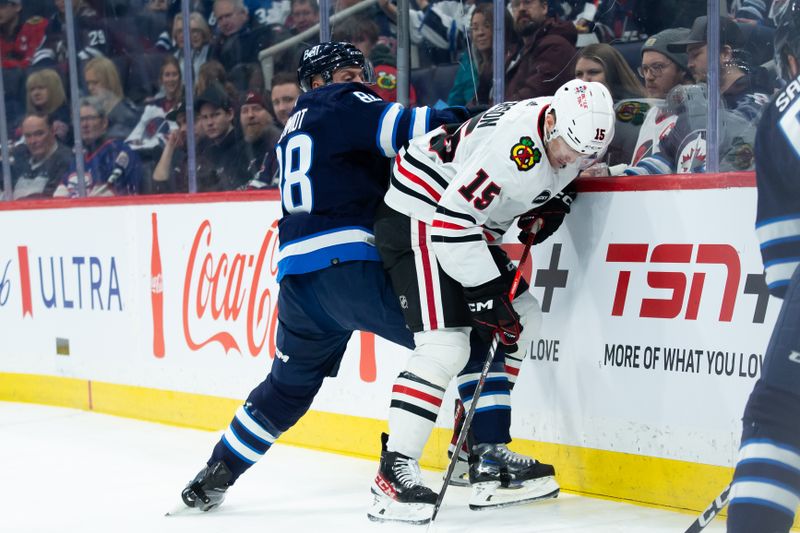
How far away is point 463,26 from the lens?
3.95m

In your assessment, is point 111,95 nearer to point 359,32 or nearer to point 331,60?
point 359,32

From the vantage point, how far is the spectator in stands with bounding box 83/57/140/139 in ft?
17.1

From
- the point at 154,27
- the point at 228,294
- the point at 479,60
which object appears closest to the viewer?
the point at 479,60

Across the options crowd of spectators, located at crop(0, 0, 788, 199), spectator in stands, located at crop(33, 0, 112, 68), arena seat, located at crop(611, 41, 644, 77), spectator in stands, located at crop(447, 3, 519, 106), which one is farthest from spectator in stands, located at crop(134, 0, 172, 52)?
arena seat, located at crop(611, 41, 644, 77)

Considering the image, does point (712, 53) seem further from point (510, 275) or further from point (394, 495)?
point (394, 495)

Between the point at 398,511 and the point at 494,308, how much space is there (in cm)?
60

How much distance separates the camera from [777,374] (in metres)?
1.91

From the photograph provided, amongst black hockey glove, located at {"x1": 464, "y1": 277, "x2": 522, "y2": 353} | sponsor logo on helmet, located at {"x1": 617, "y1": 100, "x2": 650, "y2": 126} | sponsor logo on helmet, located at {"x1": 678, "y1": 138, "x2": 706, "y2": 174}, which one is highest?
sponsor logo on helmet, located at {"x1": 617, "y1": 100, "x2": 650, "y2": 126}

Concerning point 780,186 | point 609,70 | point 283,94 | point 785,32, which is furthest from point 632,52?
point 283,94

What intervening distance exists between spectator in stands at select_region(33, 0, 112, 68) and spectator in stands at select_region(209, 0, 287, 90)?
81cm

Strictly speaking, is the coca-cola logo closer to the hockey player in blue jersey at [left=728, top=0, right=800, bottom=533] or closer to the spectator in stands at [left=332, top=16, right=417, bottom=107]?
the spectator in stands at [left=332, top=16, right=417, bottom=107]

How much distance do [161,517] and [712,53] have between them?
205cm

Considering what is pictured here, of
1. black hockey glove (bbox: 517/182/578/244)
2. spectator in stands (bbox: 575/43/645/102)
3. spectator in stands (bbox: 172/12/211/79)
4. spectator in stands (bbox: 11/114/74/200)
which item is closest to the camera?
black hockey glove (bbox: 517/182/578/244)

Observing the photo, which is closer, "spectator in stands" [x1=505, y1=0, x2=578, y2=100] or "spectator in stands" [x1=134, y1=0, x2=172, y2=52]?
"spectator in stands" [x1=505, y1=0, x2=578, y2=100]
